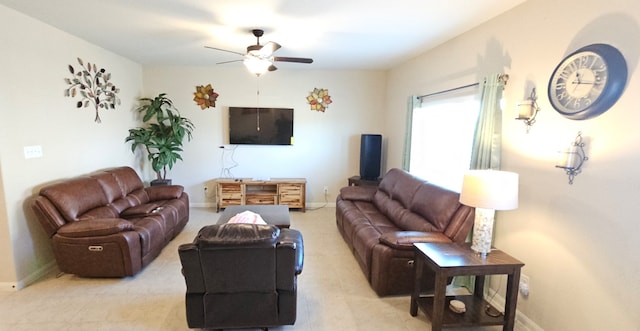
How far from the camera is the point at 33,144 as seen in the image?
117 inches

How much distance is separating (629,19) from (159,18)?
3.52 metres

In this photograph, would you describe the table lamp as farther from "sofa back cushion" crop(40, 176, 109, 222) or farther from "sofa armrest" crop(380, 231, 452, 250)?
"sofa back cushion" crop(40, 176, 109, 222)

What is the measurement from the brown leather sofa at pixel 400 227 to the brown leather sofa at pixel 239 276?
90cm

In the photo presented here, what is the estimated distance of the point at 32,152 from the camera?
2.96 meters

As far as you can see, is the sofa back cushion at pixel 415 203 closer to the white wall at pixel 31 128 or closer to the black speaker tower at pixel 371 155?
the black speaker tower at pixel 371 155

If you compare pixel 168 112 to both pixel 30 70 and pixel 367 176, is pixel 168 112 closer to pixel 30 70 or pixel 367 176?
pixel 30 70

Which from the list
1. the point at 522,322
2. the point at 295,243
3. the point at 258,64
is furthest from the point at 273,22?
the point at 522,322

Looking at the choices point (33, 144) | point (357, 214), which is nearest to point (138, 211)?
point (33, 144)

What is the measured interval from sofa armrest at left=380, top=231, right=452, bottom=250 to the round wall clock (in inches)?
52.0

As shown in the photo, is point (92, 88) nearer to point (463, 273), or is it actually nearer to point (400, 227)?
point (400, 227)

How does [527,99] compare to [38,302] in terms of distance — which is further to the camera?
[38,302]

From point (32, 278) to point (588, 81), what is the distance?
484 cm

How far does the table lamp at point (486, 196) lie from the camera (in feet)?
7.00

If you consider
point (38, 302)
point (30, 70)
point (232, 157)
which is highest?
point (30, 70)
